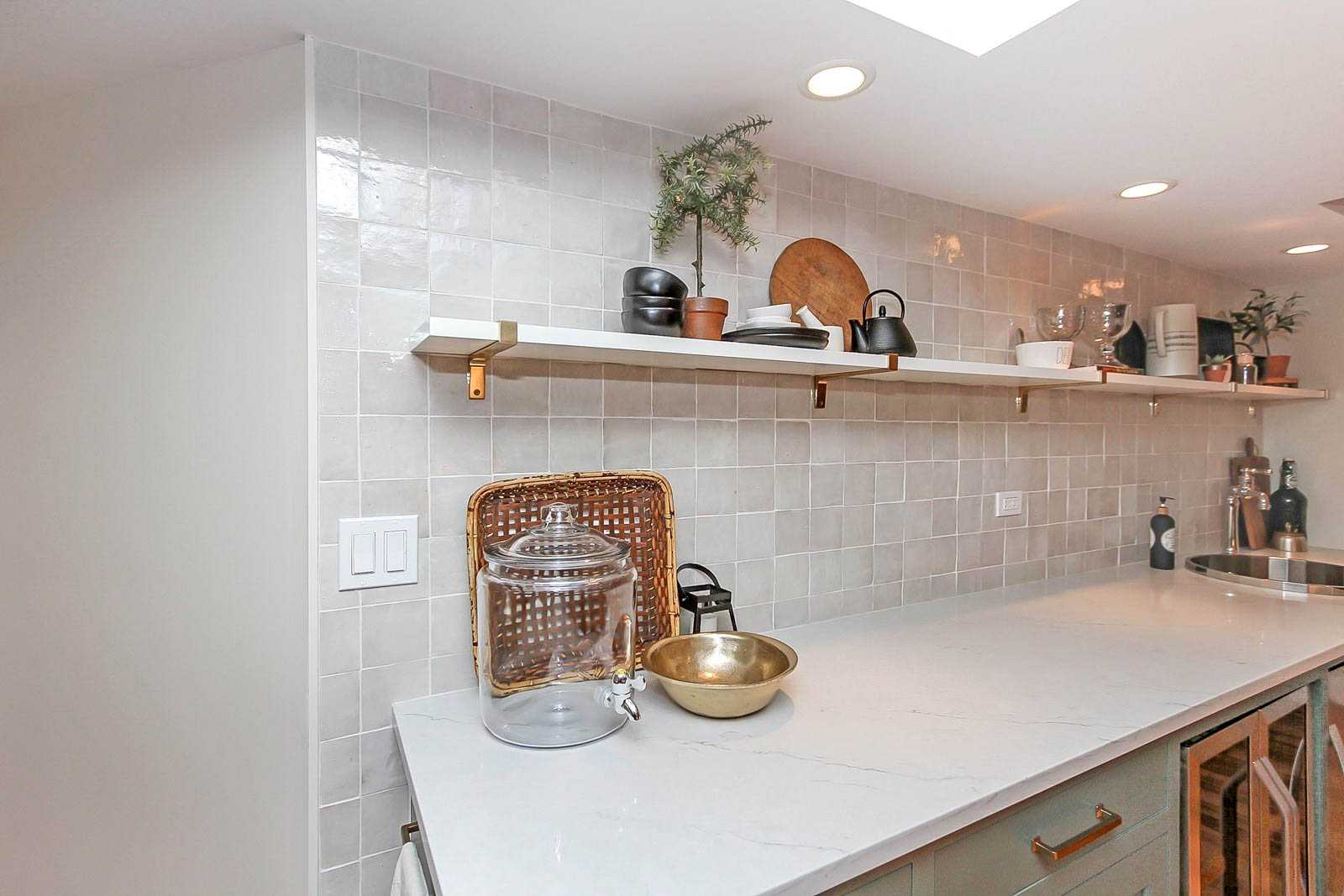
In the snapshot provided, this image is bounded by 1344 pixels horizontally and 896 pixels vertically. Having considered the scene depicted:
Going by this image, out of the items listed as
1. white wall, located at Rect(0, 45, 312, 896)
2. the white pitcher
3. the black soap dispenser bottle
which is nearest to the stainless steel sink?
the black soap dispenser bottle

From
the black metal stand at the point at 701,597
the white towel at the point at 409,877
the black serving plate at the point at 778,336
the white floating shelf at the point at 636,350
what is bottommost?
the white towel at the point at 409,877

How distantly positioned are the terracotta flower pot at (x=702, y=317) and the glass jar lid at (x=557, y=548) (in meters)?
0.43

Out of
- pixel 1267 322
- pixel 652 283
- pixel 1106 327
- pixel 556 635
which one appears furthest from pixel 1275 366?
pixel 556 635

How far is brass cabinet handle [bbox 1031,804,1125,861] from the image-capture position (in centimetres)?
100

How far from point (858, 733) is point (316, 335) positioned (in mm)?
1111

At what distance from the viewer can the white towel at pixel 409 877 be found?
37.7 inches

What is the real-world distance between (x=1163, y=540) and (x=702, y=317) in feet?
6.74

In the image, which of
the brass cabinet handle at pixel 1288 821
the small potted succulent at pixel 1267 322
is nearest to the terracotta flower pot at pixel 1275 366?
the small potted succulent at pixel 1267 322

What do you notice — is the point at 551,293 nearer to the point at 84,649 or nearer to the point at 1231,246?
the point at 84,649

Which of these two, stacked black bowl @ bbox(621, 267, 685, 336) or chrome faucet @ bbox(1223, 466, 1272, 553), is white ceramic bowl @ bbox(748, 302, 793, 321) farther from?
chrome faucet @ bbox(1223, 466, 1272, 553)

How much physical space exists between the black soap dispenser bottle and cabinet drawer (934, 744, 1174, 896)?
A: 56.5 inches

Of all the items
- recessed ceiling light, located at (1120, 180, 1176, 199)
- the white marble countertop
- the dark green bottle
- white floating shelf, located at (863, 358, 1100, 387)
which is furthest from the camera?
the dark green bottle

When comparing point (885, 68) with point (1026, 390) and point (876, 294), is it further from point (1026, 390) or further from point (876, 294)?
point (1026, 390)

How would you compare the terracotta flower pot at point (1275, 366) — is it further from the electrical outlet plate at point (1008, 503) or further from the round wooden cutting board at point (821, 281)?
the round wooden cutting board at point (821, 281)
